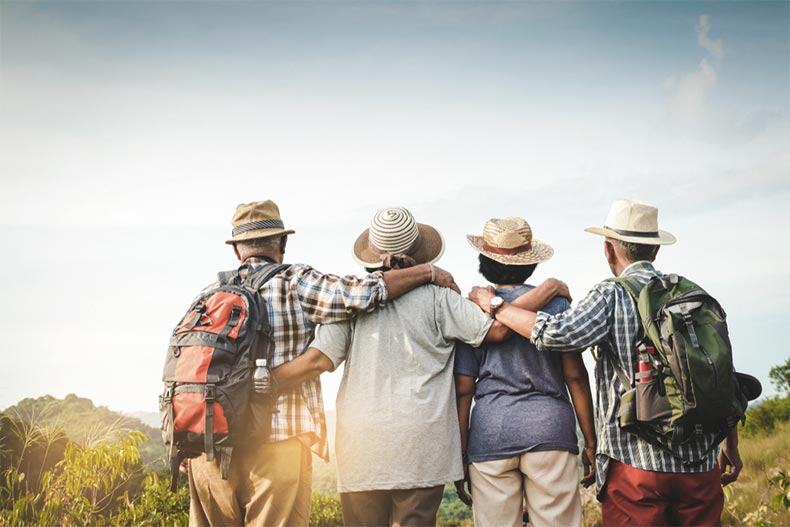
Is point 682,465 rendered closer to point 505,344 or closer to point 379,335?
point 505,344

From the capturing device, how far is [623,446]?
4.09 meters

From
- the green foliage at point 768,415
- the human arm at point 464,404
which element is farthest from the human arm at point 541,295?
the green foliage at point 768,415

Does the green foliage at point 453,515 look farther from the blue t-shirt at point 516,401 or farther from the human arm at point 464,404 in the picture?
the blue t-shirt at point 516,401

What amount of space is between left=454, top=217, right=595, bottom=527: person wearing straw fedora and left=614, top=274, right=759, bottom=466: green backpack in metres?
0.39

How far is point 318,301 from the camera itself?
4301 mm

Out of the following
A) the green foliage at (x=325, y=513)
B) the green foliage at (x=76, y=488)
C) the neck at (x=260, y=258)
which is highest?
the neck at (x=260, y=258)

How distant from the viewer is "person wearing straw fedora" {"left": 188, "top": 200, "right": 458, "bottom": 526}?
4254 millimetres

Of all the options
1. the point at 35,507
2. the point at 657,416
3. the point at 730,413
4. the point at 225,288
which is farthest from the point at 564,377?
the point at 35,507

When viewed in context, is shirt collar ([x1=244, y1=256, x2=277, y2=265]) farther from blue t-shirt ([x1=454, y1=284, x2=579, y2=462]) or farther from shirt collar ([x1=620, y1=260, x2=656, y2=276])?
shirt collar ([x1=620, y1=260, x2=656, y2=276])

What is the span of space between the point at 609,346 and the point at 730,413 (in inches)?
29.7

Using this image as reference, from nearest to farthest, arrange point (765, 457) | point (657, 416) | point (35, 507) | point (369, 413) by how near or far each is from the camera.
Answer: point (657, 416) → point (369, 413) → point (35, 507) → point (765, 457)

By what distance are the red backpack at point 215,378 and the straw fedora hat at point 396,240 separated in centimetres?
81

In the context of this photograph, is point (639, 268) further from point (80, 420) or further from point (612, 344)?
point (80, 420)

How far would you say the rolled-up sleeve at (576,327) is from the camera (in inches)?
159
